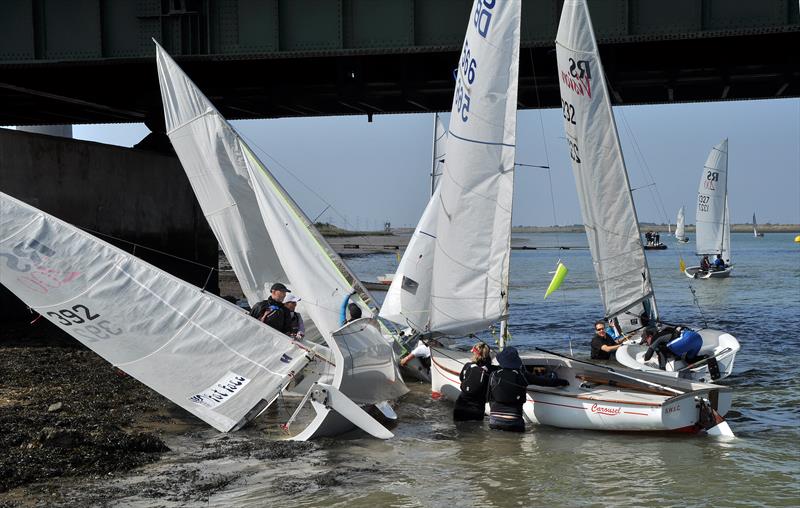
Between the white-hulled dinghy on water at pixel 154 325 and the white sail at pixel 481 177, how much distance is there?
146 inches

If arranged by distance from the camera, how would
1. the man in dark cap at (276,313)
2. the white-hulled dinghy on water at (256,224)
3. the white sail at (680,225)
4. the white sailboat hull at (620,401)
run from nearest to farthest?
the white sailboat hull at (620,401)
the man in dark cap at (276,313)
the white-hulled dinghy on water at (256,224)
the white sail at (680,225)

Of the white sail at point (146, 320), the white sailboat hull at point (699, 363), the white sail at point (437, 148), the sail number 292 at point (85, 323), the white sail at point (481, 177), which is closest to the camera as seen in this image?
the white sail at point (146, 320)

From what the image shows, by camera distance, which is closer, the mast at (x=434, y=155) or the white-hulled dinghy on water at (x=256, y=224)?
the white-hulled dinghy on water at (x=256, y=224)

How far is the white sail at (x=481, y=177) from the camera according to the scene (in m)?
16.8

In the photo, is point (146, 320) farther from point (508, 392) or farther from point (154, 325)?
point (508, 392)

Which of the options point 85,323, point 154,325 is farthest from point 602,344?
point 85,323

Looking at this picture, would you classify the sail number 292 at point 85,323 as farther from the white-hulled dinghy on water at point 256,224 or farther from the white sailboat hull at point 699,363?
the white sailboat hull at point 699,363

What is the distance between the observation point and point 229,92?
2961cm

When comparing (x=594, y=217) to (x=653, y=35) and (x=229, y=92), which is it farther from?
(x=229, y=92)

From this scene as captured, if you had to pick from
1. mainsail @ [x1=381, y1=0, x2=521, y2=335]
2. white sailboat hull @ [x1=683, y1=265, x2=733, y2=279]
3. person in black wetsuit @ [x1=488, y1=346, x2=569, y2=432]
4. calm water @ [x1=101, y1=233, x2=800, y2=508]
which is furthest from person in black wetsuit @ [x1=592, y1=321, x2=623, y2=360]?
white sailboat hull @ [x1=683, y1=265, x2=733, y2=279]

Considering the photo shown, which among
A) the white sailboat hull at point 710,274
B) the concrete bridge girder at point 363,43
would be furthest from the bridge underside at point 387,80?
the white sailboat hull at point 710,274

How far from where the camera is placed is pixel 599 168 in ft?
65.6

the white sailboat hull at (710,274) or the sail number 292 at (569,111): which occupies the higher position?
the sail number 292 at (569,111)

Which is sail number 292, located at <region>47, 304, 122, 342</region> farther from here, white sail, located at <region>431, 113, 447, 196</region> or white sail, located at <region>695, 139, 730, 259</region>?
white sail, located at <region>695, 139, 730, 259</region>
